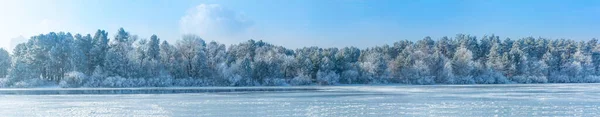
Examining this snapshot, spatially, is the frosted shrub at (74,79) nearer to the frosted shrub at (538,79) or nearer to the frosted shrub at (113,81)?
the frosted shrub at (113,81)

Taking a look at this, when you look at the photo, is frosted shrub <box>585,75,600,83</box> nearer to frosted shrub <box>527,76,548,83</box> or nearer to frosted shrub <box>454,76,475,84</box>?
frosted shrub <box>527,76,548,83</box>

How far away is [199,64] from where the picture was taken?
72750 millimetres

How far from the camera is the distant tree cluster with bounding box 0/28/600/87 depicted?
66.2 meters

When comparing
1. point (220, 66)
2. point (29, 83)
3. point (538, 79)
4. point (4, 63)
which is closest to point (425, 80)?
point (538, 79)

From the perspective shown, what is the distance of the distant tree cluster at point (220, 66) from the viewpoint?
217ft

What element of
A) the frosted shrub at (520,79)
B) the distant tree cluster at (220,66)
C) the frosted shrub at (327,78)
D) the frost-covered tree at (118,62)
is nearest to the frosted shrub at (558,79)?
the distant tree cluster at (220,66)

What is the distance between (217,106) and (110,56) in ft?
148

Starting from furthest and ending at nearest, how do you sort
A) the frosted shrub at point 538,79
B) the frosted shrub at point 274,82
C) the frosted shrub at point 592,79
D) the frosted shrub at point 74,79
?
the frosted shrub at point 592,79, the frosted shrub at point 538,79, the frosted shrub at point 274,82, the frosted shrub at point 74,79

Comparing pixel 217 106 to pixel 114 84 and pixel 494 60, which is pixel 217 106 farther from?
pixel 494 60

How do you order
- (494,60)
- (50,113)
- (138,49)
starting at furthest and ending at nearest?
(494,60), (138,49), (50,113)

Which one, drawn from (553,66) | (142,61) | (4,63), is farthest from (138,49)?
(553,66)

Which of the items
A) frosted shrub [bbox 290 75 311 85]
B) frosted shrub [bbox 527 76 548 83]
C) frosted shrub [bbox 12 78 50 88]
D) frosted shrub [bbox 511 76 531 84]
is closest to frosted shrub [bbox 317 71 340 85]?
frosted shrub [bbox 290 75 311 85]

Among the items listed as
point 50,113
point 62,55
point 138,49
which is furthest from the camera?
point 138,49

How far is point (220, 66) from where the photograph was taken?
232 feet
